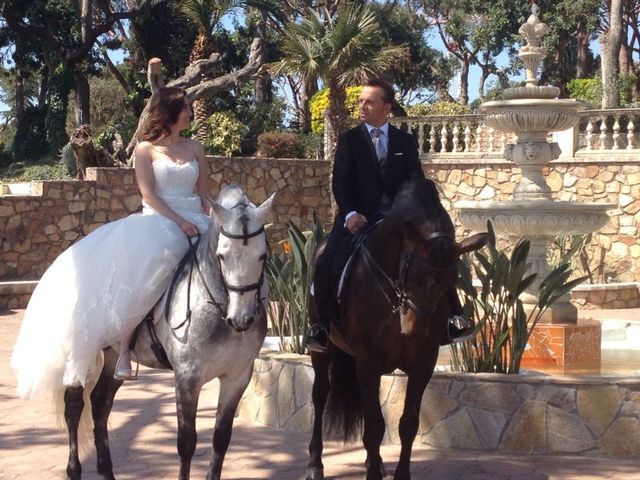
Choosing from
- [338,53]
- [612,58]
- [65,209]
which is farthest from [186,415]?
[612,58]

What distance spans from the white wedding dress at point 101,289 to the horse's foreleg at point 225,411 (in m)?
0.62

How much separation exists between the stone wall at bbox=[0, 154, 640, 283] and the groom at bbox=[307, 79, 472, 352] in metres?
12.6

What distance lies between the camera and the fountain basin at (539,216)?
8906mm

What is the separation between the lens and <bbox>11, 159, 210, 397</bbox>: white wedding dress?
5.48m

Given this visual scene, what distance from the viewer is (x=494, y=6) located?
133ft

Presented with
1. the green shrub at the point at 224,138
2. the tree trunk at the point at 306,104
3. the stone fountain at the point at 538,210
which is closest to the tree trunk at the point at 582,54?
the tree trunk at the point at 306,104

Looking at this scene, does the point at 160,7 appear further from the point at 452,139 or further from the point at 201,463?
the point at 201,463

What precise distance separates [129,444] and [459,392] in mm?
2327

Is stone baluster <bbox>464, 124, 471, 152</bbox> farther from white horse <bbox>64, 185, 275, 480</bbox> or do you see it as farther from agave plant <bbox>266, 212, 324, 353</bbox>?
white horse <bbox>64, 185, 275, 480</bbox>

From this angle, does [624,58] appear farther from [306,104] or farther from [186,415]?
[186,415]

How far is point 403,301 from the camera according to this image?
5.18m

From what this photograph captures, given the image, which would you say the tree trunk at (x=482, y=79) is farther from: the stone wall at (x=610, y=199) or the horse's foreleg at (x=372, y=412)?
the horse's foreleg at (x=372, y=412)

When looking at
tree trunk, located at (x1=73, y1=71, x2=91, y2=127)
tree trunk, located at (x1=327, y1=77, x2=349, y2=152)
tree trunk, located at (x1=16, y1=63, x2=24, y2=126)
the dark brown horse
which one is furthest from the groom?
tree trunk, located at (x1=16, y1=63, x2=24, y2=126)

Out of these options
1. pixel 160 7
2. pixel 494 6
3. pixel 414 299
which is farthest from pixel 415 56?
pixel 414 299
